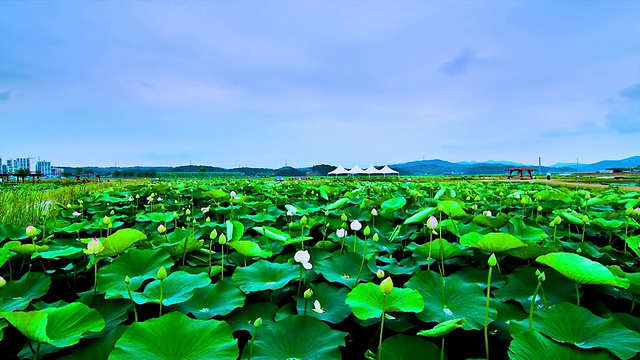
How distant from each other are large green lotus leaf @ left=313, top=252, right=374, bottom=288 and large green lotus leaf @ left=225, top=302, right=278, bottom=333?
227 mm

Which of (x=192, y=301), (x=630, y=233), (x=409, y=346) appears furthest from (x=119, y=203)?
(x=630, y=233)

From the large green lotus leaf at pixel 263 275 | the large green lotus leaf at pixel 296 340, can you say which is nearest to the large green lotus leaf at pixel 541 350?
the large green lotus leaf at pixel 296 340

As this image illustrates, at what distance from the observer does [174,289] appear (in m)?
1.06

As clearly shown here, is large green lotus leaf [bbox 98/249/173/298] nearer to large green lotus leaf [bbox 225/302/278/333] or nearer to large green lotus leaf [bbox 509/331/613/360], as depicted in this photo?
large green lotus leaf [bbox 225/302/278/333]

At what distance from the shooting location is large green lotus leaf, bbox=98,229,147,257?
121 centimetres

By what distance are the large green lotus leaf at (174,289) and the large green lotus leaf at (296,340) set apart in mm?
280

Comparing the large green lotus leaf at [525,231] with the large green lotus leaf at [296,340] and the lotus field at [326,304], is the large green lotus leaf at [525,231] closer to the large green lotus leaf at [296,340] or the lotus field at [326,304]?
the lotus field at [326,304]

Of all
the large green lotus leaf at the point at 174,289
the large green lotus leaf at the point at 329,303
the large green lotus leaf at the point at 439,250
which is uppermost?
the large green lotus leaf at the point at 439,250

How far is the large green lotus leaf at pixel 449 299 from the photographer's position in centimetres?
95

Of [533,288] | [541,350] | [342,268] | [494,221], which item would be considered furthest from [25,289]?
[494,221]

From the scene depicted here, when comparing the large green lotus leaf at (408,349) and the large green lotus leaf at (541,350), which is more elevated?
the large green lotus leaf at (541,350)

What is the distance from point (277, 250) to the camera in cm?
159

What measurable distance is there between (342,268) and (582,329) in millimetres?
740

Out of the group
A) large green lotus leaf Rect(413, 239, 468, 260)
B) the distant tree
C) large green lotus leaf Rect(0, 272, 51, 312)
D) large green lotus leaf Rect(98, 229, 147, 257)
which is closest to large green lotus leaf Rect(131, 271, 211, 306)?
large green lotus leaf Rect(98, 229, 147, 257)
